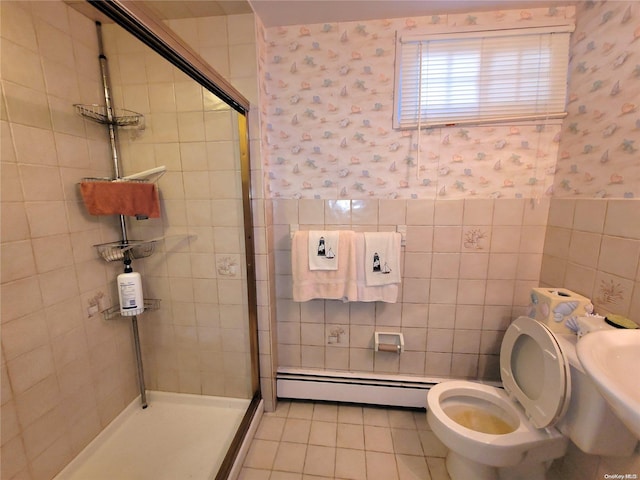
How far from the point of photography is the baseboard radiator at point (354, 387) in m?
1.65

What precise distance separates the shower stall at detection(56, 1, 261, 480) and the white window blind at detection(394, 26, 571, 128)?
0.93 m

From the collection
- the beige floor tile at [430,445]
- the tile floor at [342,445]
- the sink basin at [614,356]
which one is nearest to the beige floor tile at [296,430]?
the tile floor at [342,445]

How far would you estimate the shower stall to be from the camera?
1381 millimetres

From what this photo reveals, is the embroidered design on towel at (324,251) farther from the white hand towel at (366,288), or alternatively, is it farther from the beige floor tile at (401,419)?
the beige floor tile at (401,419)

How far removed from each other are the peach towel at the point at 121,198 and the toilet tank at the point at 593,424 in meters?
1.96

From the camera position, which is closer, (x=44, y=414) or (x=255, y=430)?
(x=44, y=414)

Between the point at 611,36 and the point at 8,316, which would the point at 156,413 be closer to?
the point at 8,316

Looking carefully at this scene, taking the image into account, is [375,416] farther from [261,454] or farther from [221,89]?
[221,89]

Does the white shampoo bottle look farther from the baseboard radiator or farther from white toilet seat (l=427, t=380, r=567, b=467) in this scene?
white toilet seat (l=427, t=380, r=567, b=467)

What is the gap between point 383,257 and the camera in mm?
1459

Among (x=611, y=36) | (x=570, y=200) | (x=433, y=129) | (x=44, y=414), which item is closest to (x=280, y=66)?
(x=433, y=129)

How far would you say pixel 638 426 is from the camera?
0.51 metres

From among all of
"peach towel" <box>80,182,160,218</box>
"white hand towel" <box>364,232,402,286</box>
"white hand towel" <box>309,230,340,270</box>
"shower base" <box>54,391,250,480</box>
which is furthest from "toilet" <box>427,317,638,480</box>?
"peach towel" <box>80,182,160,218</box>

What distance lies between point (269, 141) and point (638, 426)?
1.67m
